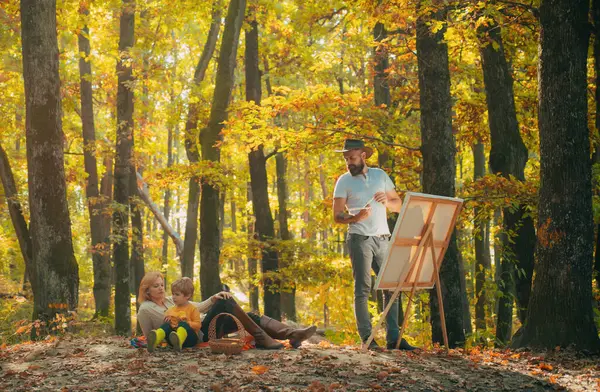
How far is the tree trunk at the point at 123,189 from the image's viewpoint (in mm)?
17188

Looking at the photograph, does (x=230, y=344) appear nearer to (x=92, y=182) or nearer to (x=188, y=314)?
(x=188, y=314)

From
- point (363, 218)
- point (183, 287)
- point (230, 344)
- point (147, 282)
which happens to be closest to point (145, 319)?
point (147, 282)

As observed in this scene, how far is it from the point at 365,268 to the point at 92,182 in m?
16.0

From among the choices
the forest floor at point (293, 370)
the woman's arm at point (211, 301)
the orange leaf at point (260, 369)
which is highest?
the woman's arm at point (211, 301)

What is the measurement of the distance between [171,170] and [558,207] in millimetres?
11320

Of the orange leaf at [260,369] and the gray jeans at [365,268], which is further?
the gray jeans at [365,268]

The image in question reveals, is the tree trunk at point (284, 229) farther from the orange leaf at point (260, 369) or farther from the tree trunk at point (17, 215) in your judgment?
the orange leaf at point (260, 369)

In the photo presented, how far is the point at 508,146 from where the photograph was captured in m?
12.4

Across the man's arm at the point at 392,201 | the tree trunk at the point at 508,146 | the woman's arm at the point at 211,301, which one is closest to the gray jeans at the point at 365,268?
the man's arm at the point at 392,201

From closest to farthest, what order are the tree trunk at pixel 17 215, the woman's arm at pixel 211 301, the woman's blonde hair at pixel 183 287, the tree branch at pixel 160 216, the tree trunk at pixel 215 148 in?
the woman's blonde hair at pixel 183 287 → the woman's arm at pixel 211 301 → the tree trunk at pixel 17 215 → the tree trunk at pixel 215 148 → the tree branch at pixel 160 216

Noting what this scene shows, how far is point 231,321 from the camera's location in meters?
8.30

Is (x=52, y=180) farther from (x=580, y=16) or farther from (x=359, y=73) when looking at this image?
(x=359, y=73)

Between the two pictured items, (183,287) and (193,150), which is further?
(193,150)

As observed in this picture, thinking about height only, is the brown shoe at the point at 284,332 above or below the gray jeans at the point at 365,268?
below
